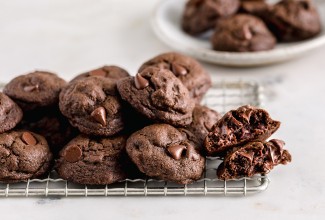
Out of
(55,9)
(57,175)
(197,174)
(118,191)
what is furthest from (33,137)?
(55,9)

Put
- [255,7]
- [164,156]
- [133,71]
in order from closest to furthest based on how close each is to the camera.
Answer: [164,156]
[133,71]
[255,7]

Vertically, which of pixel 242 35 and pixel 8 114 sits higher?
pixel 8 114

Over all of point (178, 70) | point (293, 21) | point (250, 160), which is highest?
point (178, 70)

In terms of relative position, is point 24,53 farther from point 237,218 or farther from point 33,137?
point 237,218

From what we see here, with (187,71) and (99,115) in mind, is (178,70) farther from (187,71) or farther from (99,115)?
(99,115)

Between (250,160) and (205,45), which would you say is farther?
(205,45)

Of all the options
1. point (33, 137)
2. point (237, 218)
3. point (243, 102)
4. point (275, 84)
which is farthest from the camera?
point (275, 84)

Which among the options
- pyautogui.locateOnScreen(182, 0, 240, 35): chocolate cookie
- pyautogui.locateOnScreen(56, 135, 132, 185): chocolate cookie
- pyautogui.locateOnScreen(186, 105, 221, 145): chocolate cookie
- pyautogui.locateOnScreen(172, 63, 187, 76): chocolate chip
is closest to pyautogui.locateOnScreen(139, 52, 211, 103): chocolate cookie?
pyautogui.locateOnScreen(172, 63, 187, 76): chocolate chip

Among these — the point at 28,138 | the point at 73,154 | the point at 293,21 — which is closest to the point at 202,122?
the point at 73,154
